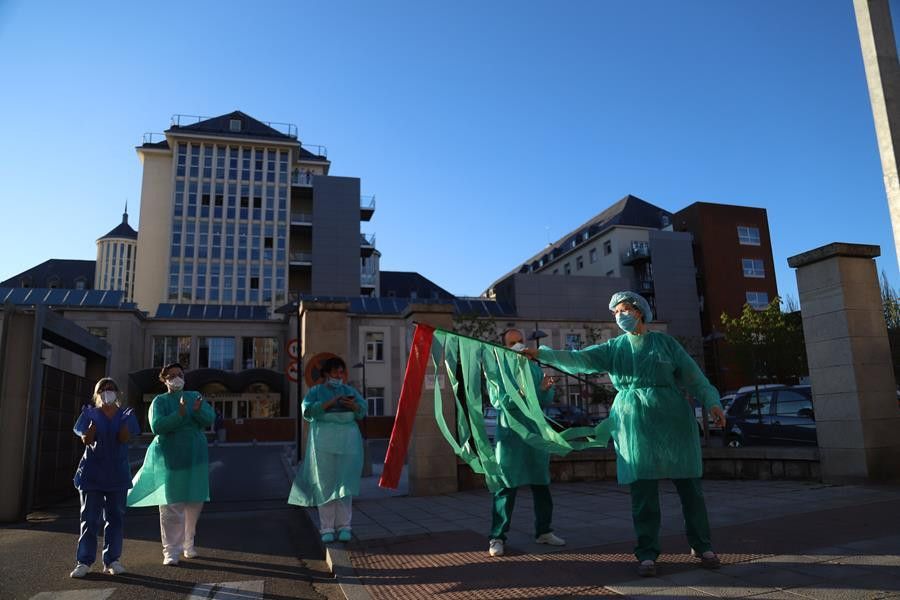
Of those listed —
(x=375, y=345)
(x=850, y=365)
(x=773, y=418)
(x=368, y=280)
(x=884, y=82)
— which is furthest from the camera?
(x=368, y=280)

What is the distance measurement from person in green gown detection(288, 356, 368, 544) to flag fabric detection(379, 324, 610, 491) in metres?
0.91

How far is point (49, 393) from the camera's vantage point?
33.0 feet

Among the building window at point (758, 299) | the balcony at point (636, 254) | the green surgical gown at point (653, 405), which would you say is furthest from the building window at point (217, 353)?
the building window at point (758, 299)

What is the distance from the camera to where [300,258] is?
191ft

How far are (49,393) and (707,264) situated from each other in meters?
55.0

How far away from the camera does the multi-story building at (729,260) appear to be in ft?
184

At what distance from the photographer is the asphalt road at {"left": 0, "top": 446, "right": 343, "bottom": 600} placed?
199 inches

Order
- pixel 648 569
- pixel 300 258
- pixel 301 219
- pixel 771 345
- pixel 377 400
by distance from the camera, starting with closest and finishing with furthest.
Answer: pixel 648 569
pixel 771 345
pixel 377 400
pixel 300 258
pixel 301 219

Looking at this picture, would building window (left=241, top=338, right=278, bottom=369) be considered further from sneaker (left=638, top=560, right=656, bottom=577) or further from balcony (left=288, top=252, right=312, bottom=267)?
sneaker (left=638, top=560, right=656, bottom=577)

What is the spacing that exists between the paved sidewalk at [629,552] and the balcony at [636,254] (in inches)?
1988

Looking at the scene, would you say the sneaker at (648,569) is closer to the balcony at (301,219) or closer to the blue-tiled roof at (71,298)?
the blue-tiled roof at (71,298)

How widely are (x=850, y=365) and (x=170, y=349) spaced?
4209 cm

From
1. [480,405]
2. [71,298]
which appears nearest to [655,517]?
[480,405]

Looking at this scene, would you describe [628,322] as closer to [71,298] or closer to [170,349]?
[170,349]
